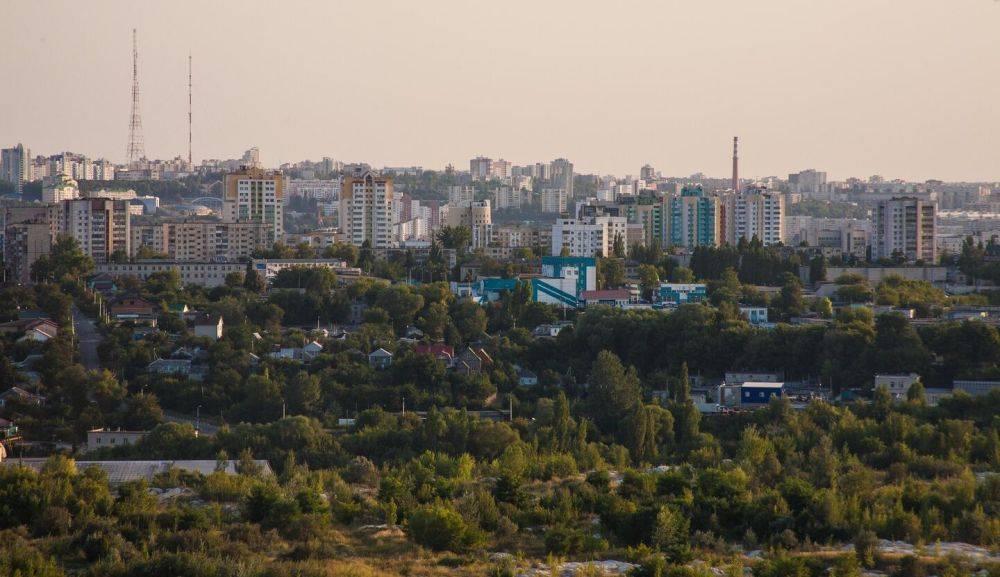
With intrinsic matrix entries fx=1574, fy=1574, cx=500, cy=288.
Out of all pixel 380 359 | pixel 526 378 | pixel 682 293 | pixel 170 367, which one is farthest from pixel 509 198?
pixel 526 378

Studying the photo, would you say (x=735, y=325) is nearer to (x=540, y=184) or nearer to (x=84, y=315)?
(x=84, y=315)

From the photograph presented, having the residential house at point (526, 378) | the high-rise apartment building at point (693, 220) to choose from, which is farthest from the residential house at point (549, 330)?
the high-rise apartment building at point (693, 220)

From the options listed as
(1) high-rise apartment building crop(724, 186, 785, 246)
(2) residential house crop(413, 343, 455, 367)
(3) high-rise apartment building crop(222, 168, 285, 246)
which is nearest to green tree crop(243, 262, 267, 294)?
(2) residential house crop(413, 343, 455, 367)

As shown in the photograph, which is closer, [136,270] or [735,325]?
[735,325]

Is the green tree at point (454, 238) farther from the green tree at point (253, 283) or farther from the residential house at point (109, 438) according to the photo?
the residential house at point (109, 438)

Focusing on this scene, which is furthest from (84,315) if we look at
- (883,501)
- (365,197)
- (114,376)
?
(883,501)
